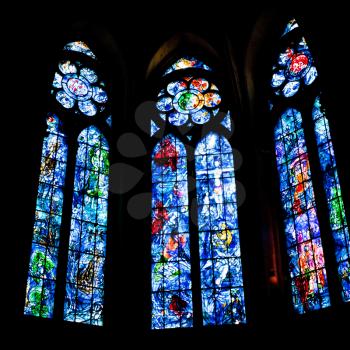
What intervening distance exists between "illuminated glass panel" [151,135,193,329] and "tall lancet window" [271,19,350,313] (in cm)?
194

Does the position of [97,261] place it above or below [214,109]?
below

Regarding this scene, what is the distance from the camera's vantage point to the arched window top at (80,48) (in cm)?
1625

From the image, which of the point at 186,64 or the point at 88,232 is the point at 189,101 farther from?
the point at 88,232

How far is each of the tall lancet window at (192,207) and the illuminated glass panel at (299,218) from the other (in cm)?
103

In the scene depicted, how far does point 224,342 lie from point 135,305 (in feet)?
5.76

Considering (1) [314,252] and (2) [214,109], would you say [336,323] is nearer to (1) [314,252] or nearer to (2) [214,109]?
(1) [314,252]

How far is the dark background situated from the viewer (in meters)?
12.8

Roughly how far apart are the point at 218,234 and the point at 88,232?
2445mm

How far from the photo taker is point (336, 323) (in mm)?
12422

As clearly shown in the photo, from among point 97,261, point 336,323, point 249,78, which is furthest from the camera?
point 249,78

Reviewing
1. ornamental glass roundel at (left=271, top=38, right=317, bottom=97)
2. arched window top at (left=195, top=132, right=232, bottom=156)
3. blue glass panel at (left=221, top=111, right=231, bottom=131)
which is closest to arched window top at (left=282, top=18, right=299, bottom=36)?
ornamental glass roundel at (left=271, top=38, right=317, bottom=97)

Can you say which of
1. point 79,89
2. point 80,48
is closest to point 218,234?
point 79,89

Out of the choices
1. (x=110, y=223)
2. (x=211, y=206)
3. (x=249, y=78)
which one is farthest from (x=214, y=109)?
(x=110, y=223)

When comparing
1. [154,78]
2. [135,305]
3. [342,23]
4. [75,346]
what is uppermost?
[154,78]
